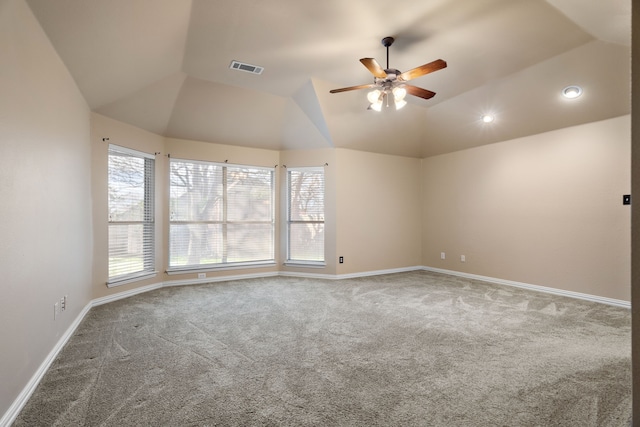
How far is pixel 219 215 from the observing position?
5.24m

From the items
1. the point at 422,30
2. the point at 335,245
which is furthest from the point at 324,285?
the point at 422,30

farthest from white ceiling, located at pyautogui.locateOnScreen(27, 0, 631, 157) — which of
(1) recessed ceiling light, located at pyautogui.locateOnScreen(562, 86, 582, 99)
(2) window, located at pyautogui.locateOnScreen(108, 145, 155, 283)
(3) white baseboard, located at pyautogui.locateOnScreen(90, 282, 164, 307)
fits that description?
(3) white baseboard, located at pyautogui.locateOnScreen(90, 282, 164, 307)

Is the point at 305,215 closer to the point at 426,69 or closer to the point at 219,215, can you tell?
the point at 219,215

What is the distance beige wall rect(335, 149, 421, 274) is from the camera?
5.52 metres

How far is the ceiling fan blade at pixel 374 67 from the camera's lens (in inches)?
107

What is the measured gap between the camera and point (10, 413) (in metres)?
1.70

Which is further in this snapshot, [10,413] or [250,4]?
[250,4]

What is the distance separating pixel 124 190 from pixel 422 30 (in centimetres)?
425

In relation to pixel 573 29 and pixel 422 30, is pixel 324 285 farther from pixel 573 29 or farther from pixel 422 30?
pixel 573 29

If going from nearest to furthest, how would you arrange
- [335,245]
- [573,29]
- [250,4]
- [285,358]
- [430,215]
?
[285,358] < [250,4] < [573,29] < [335,245] < [430,215]

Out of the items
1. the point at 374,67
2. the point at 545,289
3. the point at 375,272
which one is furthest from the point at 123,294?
the point at 545,289

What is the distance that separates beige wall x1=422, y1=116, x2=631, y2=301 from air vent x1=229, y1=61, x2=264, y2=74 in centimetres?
397

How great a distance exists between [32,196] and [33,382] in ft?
4.11

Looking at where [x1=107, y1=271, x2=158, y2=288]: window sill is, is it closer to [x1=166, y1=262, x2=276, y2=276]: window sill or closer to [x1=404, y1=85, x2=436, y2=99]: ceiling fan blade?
[x1=166, y1=262, x2=276, y2=276]: window sill
